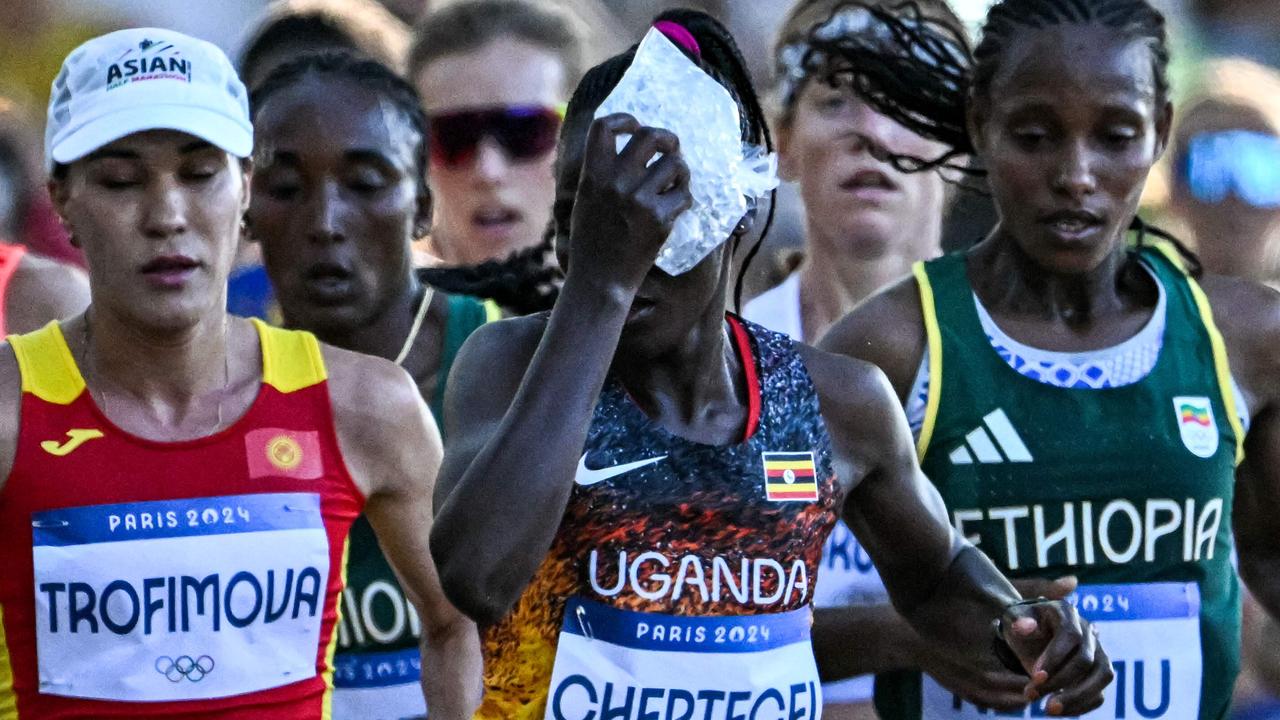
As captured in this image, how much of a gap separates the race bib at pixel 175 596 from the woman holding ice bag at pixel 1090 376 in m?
1.32

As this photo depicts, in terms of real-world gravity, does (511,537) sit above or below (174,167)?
below

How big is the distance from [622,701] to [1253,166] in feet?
17.3

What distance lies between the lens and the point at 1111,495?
5.04m

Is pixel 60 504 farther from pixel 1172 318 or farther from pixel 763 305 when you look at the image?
pixel 763 305

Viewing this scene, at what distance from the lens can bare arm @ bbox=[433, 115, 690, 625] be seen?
361 centimetres

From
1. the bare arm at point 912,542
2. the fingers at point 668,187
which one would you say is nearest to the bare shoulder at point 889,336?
the bare arm at point 912,542

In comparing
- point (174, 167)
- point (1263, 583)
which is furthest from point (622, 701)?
point (1263, 583)

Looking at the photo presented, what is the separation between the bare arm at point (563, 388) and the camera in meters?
3.61

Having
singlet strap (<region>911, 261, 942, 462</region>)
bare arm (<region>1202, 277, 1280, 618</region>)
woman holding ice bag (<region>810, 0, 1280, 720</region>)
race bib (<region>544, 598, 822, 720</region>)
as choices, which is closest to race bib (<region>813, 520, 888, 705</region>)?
woman holding ice bag (<region>810, 0, 1280, 720</region>)

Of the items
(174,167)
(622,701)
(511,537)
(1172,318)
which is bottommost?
(622,701)

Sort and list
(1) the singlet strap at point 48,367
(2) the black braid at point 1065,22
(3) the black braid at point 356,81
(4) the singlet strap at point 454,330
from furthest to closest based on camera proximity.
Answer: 1. (3) the black braid at point 356,81
2. (4) the singlet strap at point 454,330
3. (2) the black braid at point 1065,22
4. (1) the singlet strap at point 48,367

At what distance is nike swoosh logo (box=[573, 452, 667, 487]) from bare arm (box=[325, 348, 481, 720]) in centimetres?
88

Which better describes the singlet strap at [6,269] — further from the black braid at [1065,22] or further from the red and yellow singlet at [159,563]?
the black braid at [1065,22]

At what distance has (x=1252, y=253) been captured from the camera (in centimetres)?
836
